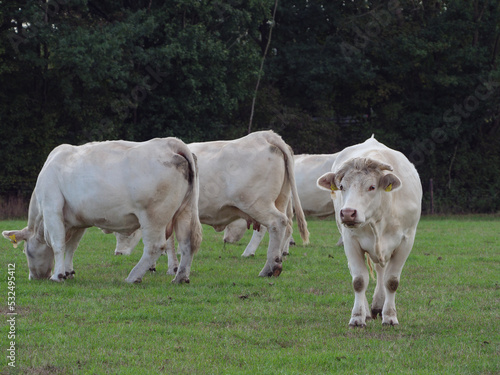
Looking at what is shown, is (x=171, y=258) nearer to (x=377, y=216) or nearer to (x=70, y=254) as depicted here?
(x=70, y=254)

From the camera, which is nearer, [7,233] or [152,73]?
[7,233]

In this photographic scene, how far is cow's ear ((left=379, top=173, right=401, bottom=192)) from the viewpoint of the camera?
6.35 metres

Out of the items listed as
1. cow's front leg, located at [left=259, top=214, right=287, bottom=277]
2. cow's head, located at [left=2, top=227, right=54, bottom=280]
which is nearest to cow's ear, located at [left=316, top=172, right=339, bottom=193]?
cow's front leg, located at [left=259, top=214, right=287, bottom=277]

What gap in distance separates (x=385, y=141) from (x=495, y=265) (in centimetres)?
2261

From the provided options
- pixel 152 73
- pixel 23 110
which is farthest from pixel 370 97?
pixel 23 110

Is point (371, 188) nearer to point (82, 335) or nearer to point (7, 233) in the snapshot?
point (82, 335)

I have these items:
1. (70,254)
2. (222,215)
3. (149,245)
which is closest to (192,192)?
(149,245)

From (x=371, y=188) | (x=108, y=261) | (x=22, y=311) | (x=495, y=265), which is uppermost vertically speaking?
(x=371, y=188)

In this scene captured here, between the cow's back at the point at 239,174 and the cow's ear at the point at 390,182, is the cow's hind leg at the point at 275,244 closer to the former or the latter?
the cow's back at the point at 239,174

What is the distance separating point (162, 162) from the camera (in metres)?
9.16

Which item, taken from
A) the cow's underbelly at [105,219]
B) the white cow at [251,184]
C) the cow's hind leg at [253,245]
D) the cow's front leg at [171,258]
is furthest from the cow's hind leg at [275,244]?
the cow's hind leg at [253,245]

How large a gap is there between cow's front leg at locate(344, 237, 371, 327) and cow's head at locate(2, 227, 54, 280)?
462 cm

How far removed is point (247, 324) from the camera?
264 inches

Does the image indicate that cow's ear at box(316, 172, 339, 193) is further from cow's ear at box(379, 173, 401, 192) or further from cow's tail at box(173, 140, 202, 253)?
cow's tail at box(173, 140, 202, 253)
